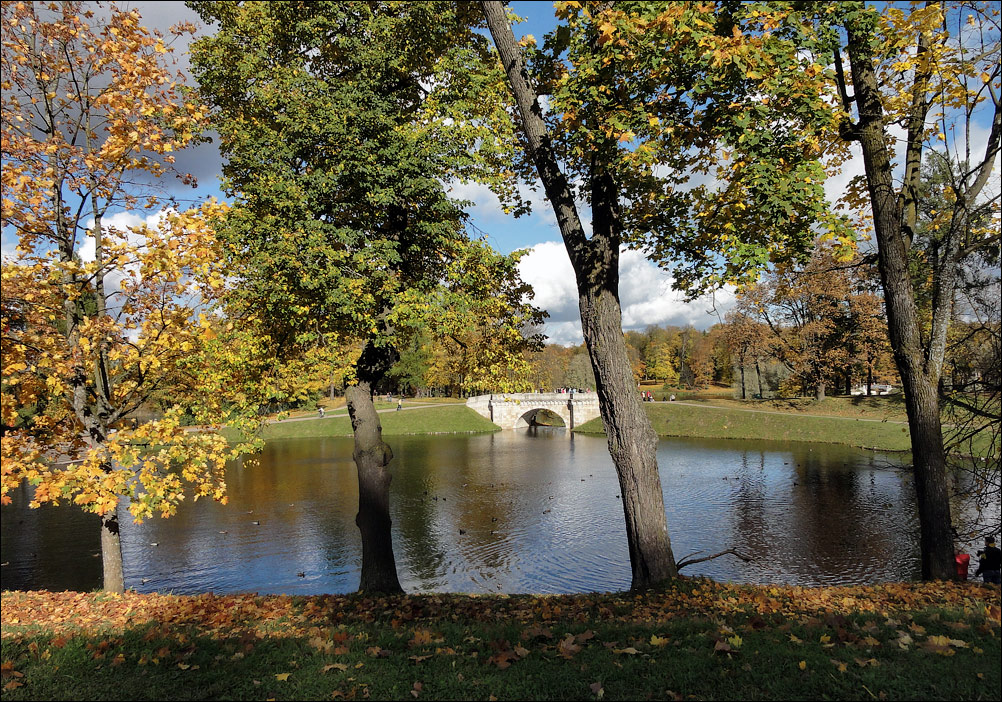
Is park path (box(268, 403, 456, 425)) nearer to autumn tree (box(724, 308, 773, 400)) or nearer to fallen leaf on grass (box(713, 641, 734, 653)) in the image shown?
autumn tree (box(724, 308, 773, 400))

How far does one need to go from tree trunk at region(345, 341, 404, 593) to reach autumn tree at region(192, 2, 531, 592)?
0.03 metres

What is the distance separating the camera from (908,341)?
8461 millimetres

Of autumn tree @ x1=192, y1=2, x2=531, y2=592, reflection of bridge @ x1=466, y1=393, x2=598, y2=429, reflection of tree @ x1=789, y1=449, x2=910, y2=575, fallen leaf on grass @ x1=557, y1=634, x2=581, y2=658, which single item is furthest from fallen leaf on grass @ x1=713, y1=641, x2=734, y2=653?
reflection of bridge @ x1=466, y1=393, x2=598, y2=429

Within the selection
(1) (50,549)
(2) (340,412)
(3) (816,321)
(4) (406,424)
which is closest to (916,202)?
(1) (50,549)

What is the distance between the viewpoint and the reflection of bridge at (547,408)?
5975 centimetres

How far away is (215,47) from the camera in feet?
35.4

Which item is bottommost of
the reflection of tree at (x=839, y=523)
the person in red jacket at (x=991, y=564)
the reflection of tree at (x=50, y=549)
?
the reflection of tree at (x=839, y=523)

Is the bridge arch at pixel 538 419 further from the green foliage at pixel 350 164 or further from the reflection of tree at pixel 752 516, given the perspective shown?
the green foliage at pixel 350 164

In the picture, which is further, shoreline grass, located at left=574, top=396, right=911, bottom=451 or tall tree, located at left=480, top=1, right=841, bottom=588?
shoreline grass, located at left=574, top=396, right=911, bottom=451

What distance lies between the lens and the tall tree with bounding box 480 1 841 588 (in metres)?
6.39

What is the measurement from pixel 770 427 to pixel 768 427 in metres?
0.16

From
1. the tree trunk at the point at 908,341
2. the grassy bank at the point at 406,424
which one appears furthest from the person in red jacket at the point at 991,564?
the grassy bank at the point at 406,424

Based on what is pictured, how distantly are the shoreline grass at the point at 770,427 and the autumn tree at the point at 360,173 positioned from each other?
28792mm

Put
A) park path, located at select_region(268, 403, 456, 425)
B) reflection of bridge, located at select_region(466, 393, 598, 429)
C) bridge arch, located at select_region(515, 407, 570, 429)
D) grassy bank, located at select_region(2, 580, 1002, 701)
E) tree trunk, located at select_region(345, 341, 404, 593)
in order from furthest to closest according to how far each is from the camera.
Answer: bridge arch, located at select_region(515, 407, 570, 429), reflection of bridge, located at select_region(466, 393, 598, 429), park path, located at select_region(268, 403, 456, 425), tree trunk, located at select_region(345, 341, 404, 593), grassy bank, located at select_region(2, 580, 1002, 701)
